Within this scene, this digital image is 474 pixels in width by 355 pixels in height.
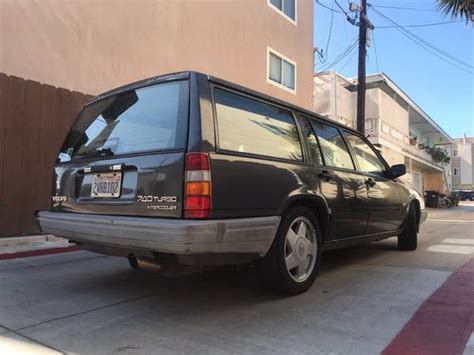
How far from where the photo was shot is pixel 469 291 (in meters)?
4.71

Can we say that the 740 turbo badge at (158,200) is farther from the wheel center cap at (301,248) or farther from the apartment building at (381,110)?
the apartment building at (381,110)

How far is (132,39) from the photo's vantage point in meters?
9.94

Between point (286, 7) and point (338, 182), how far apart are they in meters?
12.3

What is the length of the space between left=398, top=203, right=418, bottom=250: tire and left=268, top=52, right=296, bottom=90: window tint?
856 cm

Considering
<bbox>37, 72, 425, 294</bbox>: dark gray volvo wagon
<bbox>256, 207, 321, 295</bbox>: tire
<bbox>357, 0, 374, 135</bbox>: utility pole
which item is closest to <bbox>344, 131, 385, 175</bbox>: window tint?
<bbox>37, 72, 425, 294</bbox>: dark gray volvo wagon

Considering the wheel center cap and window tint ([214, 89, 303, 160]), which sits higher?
window tint ([214, 89, 303, 160])

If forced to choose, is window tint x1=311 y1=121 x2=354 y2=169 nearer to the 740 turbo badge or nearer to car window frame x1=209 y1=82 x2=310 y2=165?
car window frame x1=209 y1=82 x2=310 y2=165

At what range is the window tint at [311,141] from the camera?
4.89 meters

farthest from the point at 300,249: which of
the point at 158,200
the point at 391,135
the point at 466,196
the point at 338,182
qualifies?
the point at 466,196

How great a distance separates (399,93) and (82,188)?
91.3 ft

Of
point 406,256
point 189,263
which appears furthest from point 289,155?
point 406,256

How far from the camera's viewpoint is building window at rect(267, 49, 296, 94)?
49.0ft

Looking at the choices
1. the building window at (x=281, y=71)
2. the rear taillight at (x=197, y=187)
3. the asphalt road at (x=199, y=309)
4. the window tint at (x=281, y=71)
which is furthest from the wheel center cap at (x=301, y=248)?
the window tint at (x=281, y=71)

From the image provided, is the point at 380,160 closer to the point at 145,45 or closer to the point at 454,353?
the point at 454,353
